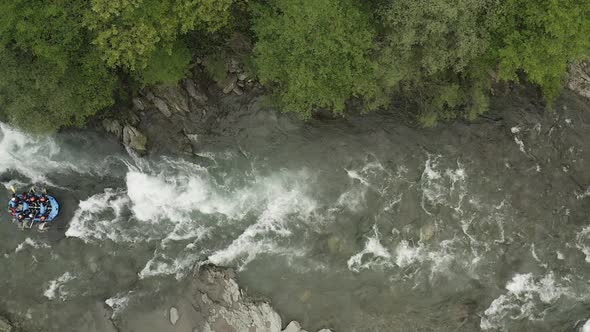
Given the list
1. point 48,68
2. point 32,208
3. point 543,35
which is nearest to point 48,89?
point 48,68

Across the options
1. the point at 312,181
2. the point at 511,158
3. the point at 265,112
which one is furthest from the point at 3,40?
the point at 511,158

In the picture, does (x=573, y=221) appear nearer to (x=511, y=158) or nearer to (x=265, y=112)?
(x=511, y=158)

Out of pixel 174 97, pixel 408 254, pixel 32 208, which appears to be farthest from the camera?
pixel 174 97

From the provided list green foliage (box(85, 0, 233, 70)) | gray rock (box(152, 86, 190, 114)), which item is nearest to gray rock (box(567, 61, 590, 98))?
green foliage (box(85, 0, 233, 70))

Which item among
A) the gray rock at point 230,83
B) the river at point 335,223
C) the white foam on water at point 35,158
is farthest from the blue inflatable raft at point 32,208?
the gray rock at point 230,83

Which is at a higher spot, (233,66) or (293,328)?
(233,66)

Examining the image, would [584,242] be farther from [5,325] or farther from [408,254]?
[5,325]
